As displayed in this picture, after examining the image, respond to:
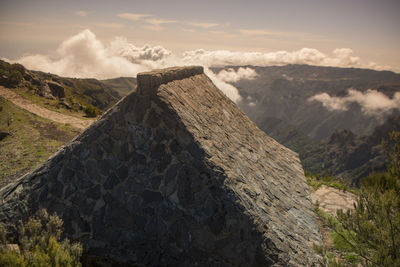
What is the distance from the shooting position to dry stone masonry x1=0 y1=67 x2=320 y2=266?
618cm

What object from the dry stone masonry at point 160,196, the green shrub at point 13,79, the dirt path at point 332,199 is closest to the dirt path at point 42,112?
the green shrub at point 13,79

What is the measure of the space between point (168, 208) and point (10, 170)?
11831 mm

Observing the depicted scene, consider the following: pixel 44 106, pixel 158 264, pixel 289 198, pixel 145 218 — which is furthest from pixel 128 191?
pixel 44 106

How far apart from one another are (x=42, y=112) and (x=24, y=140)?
1029 cm

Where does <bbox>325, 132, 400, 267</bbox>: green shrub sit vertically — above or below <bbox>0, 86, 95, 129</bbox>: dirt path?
above

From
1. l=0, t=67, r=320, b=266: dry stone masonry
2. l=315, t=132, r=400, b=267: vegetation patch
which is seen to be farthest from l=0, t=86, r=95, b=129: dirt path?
l=315, t=132, r=400, b=267: vegetation patch

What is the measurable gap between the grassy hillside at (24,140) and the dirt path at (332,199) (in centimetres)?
1561

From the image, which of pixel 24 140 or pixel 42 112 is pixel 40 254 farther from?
pixel 42 112

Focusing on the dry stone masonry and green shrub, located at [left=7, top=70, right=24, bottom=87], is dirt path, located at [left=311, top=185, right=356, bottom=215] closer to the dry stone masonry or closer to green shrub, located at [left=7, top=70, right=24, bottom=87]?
the dry stone masonry

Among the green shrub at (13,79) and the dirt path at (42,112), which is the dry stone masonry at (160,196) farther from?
the green shrub at (13,79)

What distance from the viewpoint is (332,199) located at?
509 inches

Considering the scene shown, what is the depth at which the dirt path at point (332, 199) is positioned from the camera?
12.0 m

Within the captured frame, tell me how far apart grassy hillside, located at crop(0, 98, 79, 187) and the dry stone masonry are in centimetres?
749

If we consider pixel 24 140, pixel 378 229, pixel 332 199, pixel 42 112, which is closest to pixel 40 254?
pixel 378 229
